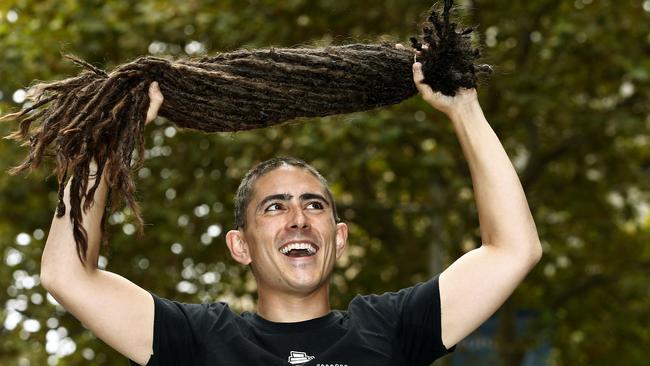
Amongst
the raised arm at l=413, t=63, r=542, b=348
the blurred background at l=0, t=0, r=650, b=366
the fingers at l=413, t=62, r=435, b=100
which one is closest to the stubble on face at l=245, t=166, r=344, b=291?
the raised arm at l=413, t=63, r=542, b=348

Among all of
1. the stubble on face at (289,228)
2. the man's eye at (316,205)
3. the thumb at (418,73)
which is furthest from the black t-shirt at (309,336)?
the thumb at (418,73)

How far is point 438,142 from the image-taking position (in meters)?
10.5

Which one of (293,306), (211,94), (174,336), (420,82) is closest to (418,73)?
(420,82)

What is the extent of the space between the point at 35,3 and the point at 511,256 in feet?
26.1

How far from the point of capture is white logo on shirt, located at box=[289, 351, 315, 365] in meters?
3.70

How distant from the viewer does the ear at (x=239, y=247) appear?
4.15m

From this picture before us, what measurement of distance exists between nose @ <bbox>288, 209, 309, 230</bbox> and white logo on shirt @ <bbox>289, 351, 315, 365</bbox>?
46 cm

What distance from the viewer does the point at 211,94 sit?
12.4 ft

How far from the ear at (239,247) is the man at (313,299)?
0.47 ft

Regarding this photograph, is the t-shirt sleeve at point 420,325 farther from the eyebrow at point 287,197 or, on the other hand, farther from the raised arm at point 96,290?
the raised arm at point 96,290

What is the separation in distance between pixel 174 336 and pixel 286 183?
723mm

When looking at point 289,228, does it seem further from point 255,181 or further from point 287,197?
point 255,181

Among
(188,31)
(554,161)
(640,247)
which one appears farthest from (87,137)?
(640,247)

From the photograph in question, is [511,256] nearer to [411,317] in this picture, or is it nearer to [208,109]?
[411,317]
